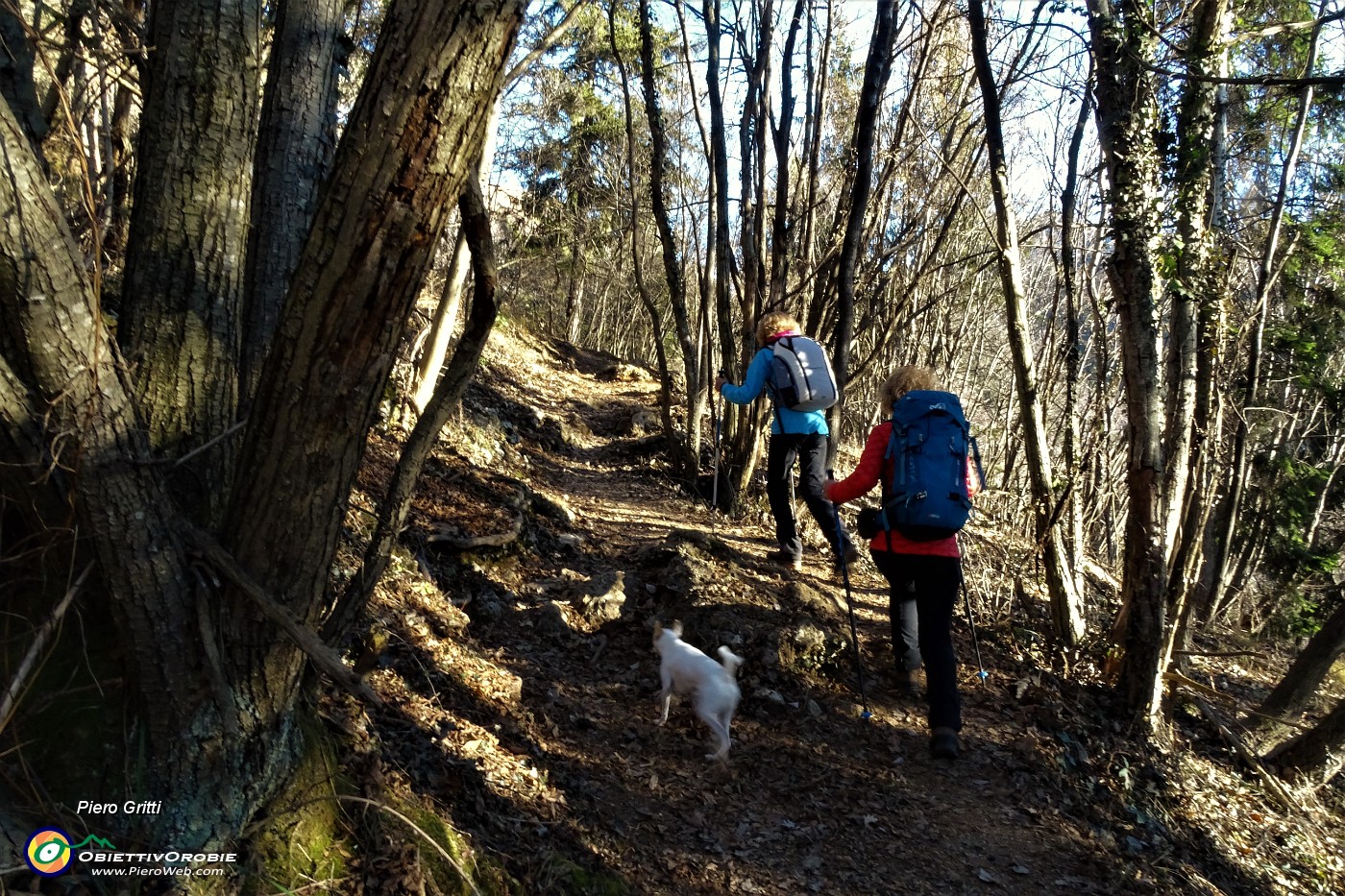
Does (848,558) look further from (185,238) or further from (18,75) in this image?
(18,75)

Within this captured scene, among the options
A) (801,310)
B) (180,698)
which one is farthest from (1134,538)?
(180,698)

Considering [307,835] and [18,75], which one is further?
[307,835]

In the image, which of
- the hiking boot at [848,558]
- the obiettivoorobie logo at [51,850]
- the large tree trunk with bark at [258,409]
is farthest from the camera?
the hiking boot at [848,558]

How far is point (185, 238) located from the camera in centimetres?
263

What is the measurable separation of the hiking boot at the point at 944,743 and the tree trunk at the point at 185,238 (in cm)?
392

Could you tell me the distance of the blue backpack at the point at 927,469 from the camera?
457 cm

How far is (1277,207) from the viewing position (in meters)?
8.95

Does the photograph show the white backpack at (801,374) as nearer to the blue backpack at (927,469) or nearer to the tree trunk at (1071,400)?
the blue backpack at (927,469)

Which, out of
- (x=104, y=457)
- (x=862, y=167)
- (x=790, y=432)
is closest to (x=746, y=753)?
(x=790, y=432)

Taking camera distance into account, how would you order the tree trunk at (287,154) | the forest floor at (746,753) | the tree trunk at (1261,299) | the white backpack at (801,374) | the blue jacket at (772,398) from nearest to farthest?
the tree trunk at (287,154), the forest floor at (746,753), the white backpack at (801,374), the blue jacket at (772,398), the tree trunk at (1261,299)

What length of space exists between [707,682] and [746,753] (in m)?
0.58

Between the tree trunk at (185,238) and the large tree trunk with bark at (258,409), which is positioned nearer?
the large tree trunk with bark at (258,409)

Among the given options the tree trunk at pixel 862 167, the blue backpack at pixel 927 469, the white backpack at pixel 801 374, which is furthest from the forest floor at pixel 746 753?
the tree trunk at pixel 862 167

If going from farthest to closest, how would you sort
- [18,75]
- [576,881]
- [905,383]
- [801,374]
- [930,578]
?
[801,374], [905,383], [930,578], [576,881], [18,75]
